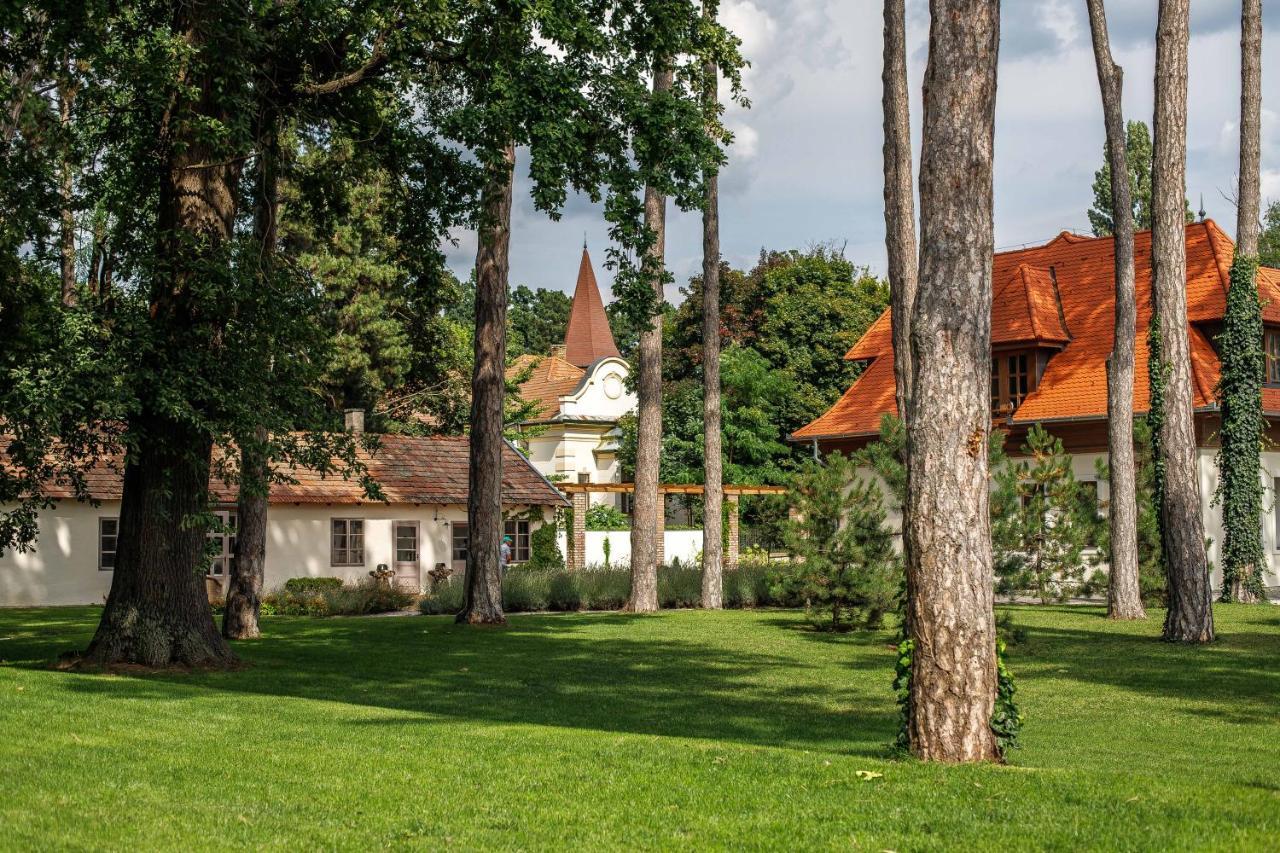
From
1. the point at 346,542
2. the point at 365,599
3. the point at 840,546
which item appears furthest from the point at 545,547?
the point at 840,546

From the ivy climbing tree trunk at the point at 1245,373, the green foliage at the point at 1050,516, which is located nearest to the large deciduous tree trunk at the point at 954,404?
the green foliage at the point at 1050,516

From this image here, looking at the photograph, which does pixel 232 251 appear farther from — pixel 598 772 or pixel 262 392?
pixel 598 772

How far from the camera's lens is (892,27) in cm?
2222

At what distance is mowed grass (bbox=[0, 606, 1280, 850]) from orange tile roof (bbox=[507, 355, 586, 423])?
49.0 meters

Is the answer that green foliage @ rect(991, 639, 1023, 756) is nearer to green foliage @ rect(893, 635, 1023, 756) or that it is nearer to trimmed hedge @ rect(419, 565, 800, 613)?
green foliage @ rect(893, 635, 1023, 756)

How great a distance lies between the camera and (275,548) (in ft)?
111

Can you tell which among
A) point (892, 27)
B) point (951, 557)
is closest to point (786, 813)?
point (951, 557)

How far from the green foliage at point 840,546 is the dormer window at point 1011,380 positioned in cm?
1348

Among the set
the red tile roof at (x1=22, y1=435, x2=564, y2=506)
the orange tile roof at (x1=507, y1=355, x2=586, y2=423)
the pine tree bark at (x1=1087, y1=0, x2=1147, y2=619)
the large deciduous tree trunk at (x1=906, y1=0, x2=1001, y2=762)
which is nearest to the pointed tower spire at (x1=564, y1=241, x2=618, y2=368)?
the orange tile roof at (x1=507, y1=355, x2=586, y2=423)

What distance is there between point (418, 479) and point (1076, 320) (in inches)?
706

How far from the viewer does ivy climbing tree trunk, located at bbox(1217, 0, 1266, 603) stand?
26.9 meters

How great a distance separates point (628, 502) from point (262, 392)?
46.0m

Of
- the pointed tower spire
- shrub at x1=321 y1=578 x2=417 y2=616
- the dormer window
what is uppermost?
the pointed tower spire

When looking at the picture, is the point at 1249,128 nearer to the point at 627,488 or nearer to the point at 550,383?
the point at 627,488
